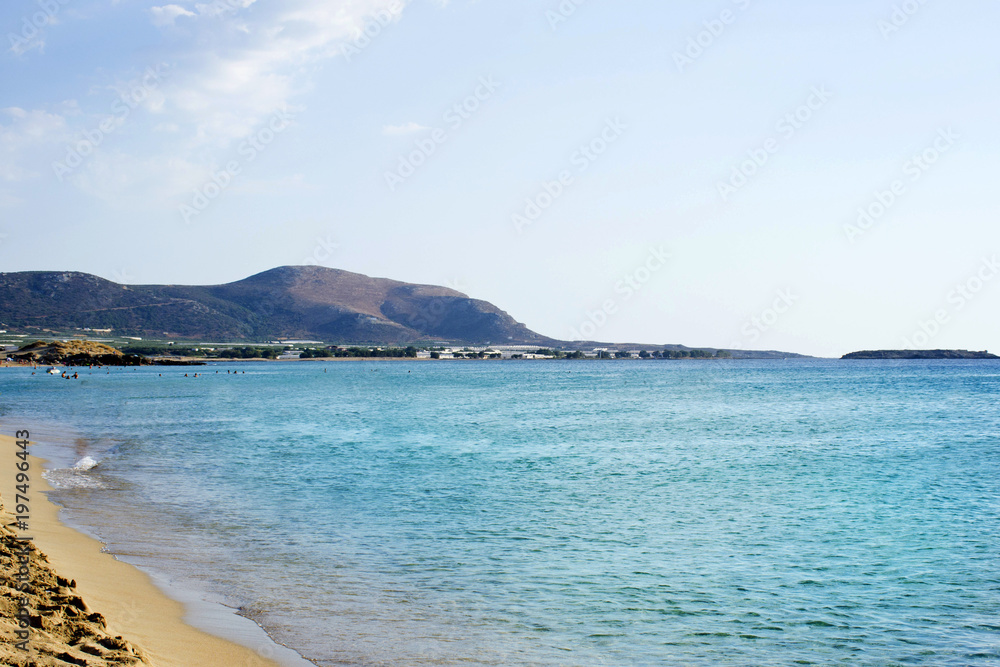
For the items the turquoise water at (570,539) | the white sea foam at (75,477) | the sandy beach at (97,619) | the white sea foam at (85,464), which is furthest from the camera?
the white sea foam at (85,464)

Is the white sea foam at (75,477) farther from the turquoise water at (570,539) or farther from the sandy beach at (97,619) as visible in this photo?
A: the sandy beach at (97,619)

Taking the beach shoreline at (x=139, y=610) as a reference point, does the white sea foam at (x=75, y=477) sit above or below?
below

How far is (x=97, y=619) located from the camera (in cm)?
759

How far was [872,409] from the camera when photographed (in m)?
51.4

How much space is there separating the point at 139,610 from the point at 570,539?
7758 mm

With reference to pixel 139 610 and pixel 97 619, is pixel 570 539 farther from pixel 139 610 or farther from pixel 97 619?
pixel 97 619

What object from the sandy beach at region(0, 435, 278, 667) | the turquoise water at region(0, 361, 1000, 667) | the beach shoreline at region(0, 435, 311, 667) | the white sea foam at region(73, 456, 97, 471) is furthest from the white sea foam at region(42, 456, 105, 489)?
the sandy beach at region(0, 435, 278, 667)

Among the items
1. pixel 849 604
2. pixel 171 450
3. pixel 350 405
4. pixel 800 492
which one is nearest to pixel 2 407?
pixel 350 405

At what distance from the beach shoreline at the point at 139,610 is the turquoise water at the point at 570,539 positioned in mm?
524

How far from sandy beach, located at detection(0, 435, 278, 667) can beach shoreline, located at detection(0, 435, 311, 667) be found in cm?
1

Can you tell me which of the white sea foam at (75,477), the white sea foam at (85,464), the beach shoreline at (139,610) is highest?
the beach shoreline at (139,610)

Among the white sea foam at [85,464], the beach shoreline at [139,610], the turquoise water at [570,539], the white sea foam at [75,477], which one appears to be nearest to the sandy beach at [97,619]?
the beach shoreline at [139,610]

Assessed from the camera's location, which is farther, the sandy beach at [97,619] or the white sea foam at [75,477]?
the white sea foam at [75,477]

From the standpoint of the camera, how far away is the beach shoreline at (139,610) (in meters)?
8.02
